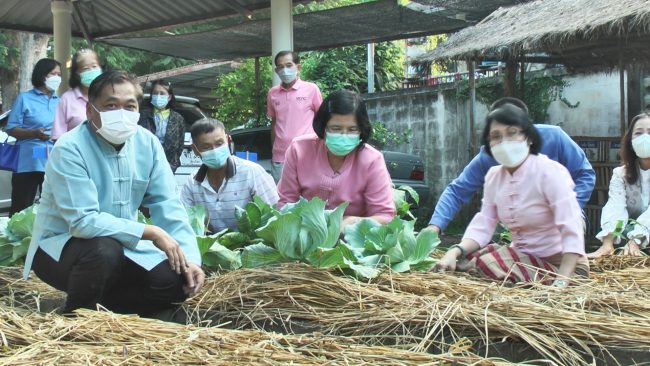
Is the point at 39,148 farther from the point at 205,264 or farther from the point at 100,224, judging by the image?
the point at 100,224

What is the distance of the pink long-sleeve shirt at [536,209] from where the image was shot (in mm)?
3453

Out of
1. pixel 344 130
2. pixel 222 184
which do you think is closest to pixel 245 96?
pixel 222 184

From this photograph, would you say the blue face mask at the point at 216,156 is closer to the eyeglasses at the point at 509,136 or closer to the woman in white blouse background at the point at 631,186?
the eyeglasses at the point at 509,136

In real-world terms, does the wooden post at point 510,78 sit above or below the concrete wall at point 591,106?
above

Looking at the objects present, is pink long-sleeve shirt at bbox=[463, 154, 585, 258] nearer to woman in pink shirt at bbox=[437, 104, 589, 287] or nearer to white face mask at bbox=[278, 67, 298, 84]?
woman in pink shirt at bbox=[437, 104, 589, 287]

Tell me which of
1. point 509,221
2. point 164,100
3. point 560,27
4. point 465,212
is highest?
point 560,27

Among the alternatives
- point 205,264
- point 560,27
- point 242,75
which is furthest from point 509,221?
point 242,75

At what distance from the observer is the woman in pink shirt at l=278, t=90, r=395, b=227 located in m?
4.14

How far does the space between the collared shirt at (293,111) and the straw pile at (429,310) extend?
3265 mm

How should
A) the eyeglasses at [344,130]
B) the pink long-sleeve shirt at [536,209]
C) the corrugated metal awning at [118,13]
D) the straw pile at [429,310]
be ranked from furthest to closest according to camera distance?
1. the corrugated metal awning at [118,13]
2. the eyeglasses at [344,130]
3. the pink long-sleeve shirt at [536,209]
4. the straw pile at [429,310]

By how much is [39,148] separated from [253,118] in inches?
287

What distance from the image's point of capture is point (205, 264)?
13.1 ft

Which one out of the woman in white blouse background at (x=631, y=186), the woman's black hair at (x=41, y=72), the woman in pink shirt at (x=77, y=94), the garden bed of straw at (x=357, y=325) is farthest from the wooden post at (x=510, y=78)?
the garden bed of straw at (x=357, y=325)

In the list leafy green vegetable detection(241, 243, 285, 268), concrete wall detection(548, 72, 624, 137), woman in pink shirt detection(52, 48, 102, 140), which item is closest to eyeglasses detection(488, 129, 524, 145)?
leafy green vegetable detection(241, 243, 285, 268)
